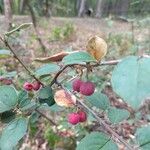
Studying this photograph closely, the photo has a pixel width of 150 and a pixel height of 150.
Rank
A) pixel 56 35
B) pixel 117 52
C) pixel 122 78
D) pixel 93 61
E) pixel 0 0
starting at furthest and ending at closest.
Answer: pixel 56 35 < pixel 0 0 < pixel 117 52 < pixel 93 61 < pixel 122 78

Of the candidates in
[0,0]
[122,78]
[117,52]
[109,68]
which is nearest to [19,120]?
[122,78]

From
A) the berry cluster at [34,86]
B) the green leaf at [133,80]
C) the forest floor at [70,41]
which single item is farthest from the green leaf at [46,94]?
the forest floor at [70,41]

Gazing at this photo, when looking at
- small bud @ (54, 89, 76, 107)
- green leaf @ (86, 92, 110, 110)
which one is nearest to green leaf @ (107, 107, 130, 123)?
green leaf @ (86, 92, 110, 110)

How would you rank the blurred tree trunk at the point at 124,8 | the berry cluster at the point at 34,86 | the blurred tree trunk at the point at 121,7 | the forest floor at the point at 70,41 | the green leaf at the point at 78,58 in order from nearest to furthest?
A: the green leaf at the point at 78,58, the berry cluster at the point at 34,86, the forest floor at the point at 70,41, the blurred tree trunk at the point at 124,8, the blurred tree trunk at the point at 121,7

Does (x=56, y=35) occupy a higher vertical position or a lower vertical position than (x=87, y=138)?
lower

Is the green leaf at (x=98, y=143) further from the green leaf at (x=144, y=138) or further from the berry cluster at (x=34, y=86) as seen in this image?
the berry cluster at (x=34, y=86)

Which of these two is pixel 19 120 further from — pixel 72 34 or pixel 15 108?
pixel 72 34

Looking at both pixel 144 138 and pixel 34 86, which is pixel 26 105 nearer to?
pixel 34 86
